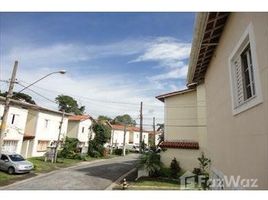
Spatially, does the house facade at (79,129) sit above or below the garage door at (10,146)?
above

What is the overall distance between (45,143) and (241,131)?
80.8ft

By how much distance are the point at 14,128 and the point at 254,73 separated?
20.5m

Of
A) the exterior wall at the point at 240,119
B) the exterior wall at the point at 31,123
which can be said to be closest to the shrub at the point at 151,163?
the exterior wall at the point at 240,119

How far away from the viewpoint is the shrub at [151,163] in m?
15.2

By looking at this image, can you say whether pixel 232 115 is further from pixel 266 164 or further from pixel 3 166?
pixel 3 166

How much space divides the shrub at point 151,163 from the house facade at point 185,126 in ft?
2.33

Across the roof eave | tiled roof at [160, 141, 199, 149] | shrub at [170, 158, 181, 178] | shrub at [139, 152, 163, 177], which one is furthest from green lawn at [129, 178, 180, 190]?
the roof eave

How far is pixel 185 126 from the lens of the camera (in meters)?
16.4

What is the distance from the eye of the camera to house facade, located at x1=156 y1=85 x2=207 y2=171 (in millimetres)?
14977

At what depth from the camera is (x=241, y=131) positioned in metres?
3.82

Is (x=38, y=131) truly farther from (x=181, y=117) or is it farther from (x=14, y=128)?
(x=181, y=117)

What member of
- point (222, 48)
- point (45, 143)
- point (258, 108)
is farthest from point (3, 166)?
point (258, 108)

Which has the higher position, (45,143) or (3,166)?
(45,143)

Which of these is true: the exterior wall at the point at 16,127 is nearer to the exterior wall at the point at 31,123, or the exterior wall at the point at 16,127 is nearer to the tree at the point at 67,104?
the exterior wall at the point at 31,123
